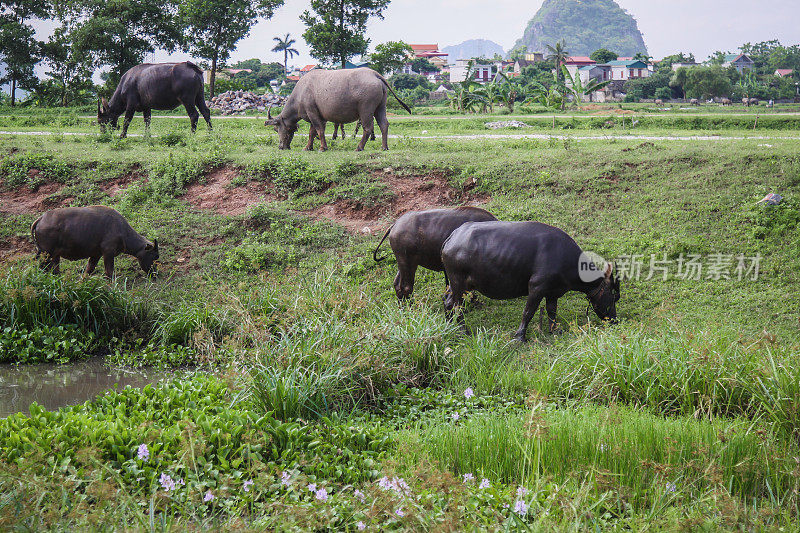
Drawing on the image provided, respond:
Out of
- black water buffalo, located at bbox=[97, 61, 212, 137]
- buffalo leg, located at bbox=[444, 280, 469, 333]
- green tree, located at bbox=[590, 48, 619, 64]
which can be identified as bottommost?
buffalo leg, located at bbox=[444, 280, 469, 333]

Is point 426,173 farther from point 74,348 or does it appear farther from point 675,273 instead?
point 74,348

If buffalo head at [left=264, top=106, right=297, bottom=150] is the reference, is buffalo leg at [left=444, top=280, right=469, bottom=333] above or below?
below

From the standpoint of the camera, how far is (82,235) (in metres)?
9.09

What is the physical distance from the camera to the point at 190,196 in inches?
480

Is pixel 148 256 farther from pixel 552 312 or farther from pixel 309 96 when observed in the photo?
pixel 309 96

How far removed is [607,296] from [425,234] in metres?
2.19

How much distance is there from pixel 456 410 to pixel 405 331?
1.07 metres

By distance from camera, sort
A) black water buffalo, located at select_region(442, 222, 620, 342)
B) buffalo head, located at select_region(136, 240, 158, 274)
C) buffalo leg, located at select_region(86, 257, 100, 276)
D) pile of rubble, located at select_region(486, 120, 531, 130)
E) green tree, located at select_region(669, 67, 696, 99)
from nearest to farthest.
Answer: black water buffalo, located at select_region(442, 222, 620, 342) < buffalo leg, located at select_region(86, 257, 100, 276) < buffalo head, located at select_region(136, 240, 158, 274) < pile of rubble, located at select_region(486, 120, 531, 130) < green tree, located at select_region(669, 67, 696, 99)

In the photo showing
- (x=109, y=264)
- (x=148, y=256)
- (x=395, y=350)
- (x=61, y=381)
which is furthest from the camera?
(x=148, y=256)

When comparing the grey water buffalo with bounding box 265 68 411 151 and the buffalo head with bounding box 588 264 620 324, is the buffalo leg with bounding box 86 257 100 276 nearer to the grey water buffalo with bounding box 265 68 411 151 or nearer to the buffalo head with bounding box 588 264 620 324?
the grey water buffalo with bounding box 265 68 411 151

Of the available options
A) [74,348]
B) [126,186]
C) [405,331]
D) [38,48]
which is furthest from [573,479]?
[38,48]

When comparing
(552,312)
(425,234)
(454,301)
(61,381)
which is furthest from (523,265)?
(61,381)

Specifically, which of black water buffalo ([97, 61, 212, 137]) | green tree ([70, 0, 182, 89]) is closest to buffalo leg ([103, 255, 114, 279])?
black water buffalo ([97, 61, 212, 137])

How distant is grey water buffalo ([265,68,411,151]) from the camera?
1398 centimetres
